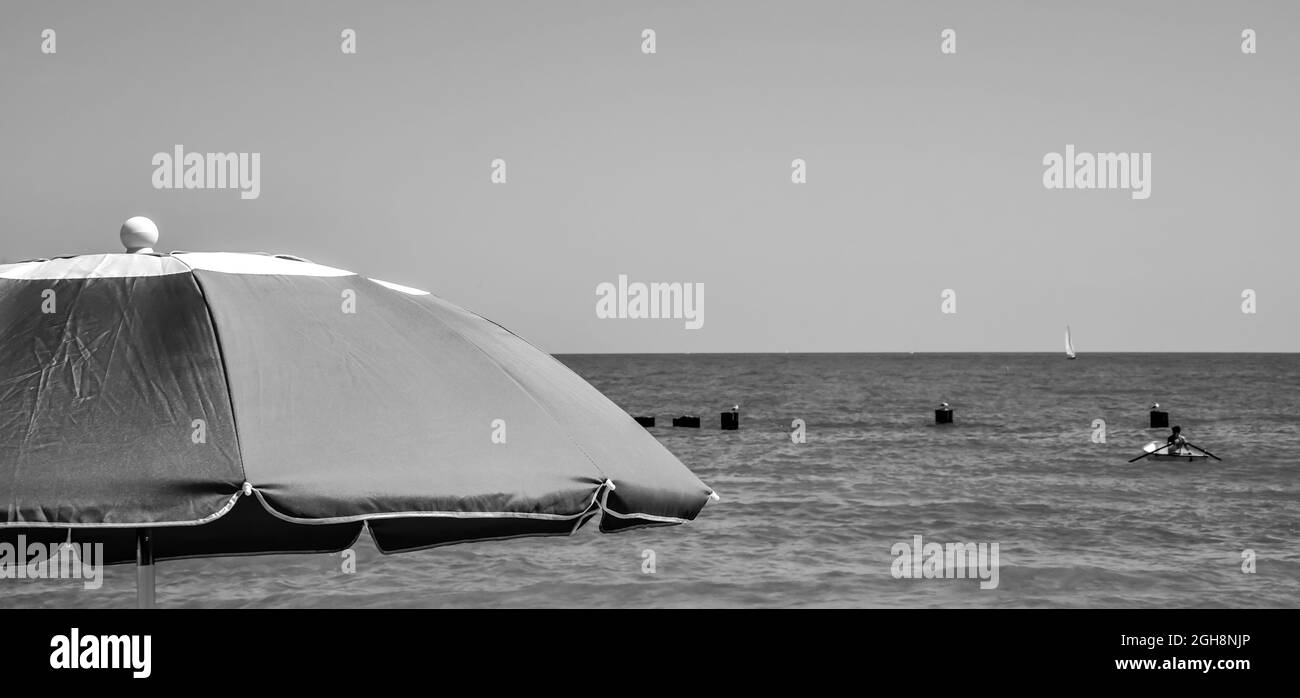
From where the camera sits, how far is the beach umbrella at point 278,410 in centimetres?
342

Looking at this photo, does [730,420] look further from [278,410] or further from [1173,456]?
[278,410]

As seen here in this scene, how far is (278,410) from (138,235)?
4.20 feet

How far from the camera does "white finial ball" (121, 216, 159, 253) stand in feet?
14.5

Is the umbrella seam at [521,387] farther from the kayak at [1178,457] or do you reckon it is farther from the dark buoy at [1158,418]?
the dark buoy at [1158,418]

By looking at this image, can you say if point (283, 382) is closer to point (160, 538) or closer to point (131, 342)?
point (131, 342)

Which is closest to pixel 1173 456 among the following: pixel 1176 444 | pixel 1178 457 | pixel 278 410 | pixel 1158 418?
pixel 1178 457

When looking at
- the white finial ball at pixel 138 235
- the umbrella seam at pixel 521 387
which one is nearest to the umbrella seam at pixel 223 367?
the white finial ball at pixel 138 235

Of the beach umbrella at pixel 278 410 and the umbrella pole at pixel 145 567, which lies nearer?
the beach umbrella at pixel 278 410

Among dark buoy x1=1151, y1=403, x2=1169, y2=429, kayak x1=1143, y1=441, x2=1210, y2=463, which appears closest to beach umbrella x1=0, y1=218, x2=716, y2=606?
kayak x1=1143, y1=441, x2=1210, y2=463

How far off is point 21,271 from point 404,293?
136 centimetres

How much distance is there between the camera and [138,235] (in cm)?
443

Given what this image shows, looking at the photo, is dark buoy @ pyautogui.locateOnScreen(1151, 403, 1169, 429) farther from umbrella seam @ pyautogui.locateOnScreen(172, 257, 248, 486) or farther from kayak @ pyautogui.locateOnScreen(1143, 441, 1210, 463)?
umbrella seam @ pyautogui.locateOnScreen(172, 257, 248, 486)

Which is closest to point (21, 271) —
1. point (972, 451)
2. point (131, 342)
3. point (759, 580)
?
point (131, 342)

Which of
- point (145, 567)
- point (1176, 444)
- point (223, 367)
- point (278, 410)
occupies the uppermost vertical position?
point (223, 367)
